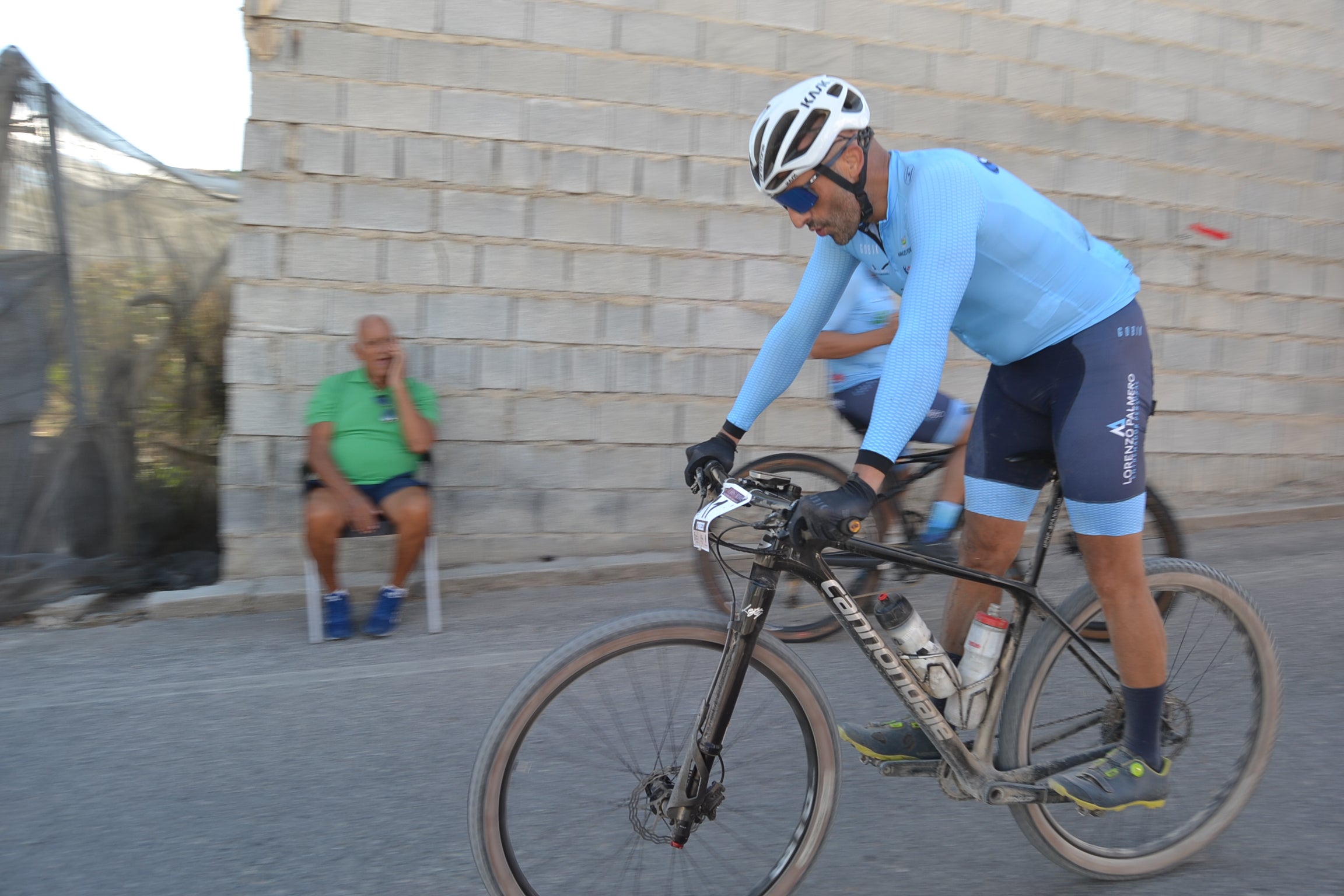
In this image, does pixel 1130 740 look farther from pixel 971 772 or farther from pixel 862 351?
pixel 862 351

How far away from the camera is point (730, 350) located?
598 centimetres

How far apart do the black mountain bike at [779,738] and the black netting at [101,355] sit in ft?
12.6

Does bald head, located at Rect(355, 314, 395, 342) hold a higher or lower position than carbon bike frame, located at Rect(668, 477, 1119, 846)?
higher

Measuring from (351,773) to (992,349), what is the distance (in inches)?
92.6

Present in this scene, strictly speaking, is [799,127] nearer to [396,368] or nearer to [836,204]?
[836,204]

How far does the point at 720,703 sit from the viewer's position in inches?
89.6

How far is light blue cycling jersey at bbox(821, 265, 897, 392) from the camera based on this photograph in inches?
181

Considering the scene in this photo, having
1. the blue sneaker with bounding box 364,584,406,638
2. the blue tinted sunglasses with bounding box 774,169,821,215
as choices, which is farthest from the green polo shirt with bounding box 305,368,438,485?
the blue tinted sunglasses with bounding box 774,169,821,215

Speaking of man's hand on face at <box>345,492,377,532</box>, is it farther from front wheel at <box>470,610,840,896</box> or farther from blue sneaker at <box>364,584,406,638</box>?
front wheel at <box>470,610,840,896</box>

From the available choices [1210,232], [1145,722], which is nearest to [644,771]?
[1145,722]

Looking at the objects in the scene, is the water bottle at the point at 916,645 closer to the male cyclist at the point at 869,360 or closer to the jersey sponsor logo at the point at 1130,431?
the jersey sponsor logo at the point at 1130,431

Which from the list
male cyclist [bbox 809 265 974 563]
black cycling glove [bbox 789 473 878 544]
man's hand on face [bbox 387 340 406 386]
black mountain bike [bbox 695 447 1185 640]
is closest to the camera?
black cycling glove [bbox 789 473 878 544]

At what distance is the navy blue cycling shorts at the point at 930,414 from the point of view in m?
4.59

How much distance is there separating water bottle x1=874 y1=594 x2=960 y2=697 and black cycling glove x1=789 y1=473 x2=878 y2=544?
0.38 meters
